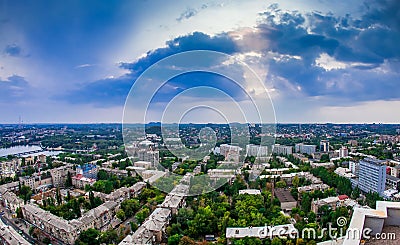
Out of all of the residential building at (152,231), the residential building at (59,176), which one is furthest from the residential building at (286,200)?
the residential building at (59,176)

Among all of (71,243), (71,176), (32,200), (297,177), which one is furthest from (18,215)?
(297,177)

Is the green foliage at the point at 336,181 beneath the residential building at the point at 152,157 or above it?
beneath

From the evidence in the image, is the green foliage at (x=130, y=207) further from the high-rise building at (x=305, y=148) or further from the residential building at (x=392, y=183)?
the high-rise building at (x=305, y=148)

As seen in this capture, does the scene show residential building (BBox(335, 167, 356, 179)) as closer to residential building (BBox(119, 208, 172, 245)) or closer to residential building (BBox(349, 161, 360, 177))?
residential building (BBox(349, 161, 360, 177))

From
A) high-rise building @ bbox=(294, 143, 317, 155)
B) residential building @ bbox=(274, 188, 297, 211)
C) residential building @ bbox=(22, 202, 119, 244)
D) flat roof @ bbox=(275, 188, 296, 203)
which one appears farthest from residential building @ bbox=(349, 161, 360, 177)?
residential building @ bbox=(22, 202, 119, 244)

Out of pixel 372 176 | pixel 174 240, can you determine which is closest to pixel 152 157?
pixel 174 240

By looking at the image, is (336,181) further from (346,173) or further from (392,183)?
(392,183)

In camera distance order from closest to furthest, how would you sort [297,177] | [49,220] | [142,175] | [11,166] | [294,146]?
1. [49,220]
2. [297,177]
3. [142,175]
4. [11,166]
5. [294,146]

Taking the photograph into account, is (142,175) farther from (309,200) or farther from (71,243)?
(309,200)
